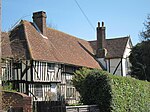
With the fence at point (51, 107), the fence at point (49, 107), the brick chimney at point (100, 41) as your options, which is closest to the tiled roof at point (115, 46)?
the brick chimney at point (100, 41)

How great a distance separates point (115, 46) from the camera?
4459 centimetres

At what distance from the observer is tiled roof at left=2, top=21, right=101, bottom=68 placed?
89.8ft

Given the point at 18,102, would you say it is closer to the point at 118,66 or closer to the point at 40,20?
the point at 40,20

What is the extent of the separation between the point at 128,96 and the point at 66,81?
13.1m

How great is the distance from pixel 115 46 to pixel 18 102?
32013mm

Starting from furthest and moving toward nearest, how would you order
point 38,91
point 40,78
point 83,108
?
point 38,91
point 40,78
point 83,108

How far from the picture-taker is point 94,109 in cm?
1558

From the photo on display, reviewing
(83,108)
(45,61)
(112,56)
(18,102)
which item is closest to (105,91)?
(83,108)

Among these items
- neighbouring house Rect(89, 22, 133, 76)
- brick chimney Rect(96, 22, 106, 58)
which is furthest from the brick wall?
brick chimney Rect(96, 22, 106, 58)

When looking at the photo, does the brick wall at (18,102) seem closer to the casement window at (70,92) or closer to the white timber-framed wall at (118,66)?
the casement window at (70,92)

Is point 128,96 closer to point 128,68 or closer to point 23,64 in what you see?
point 23,64

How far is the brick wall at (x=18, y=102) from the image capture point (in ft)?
43.6

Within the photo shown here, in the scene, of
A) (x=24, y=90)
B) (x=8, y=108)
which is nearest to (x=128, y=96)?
(x=8, y=108)

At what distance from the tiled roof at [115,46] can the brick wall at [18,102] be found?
2882 centimetres
